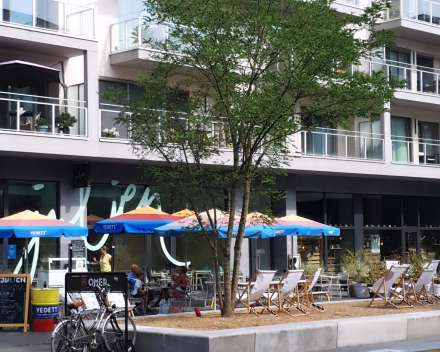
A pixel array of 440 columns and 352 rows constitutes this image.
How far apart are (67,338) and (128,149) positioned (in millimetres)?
11083

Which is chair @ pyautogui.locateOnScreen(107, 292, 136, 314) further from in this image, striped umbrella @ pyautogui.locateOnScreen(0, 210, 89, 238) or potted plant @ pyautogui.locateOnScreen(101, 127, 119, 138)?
potted plant @ pyautogui.locateOnScreen(101, 127, 119, 138)

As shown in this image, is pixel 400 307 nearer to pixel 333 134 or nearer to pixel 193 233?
pixel 193 233

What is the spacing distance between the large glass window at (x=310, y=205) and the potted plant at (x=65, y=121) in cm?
1074

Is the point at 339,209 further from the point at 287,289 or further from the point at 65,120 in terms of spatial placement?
the point at 287,289

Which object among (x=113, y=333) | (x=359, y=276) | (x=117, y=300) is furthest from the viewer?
(x=359, y=276)

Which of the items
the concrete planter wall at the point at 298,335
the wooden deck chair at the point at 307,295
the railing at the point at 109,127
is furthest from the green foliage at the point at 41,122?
the concrete planter wall at the point at 298,335

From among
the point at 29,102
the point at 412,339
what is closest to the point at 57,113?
the point at 29,102

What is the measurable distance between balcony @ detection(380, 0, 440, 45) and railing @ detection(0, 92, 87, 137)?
46.8 ft

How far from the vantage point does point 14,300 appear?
1527cm

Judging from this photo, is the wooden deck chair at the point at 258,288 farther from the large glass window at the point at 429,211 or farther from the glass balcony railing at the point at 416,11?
the large glass window at the point at 429,211

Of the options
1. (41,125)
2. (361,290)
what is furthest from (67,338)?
(361,290)

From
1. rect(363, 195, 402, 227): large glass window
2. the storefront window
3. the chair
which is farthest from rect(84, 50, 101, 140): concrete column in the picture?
the storefront window

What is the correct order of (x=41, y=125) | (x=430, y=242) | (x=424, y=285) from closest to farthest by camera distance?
(x=424, y=285) < (x=41, y=125) < (x=430, y=242)

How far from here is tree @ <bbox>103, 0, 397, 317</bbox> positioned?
13156 mm
